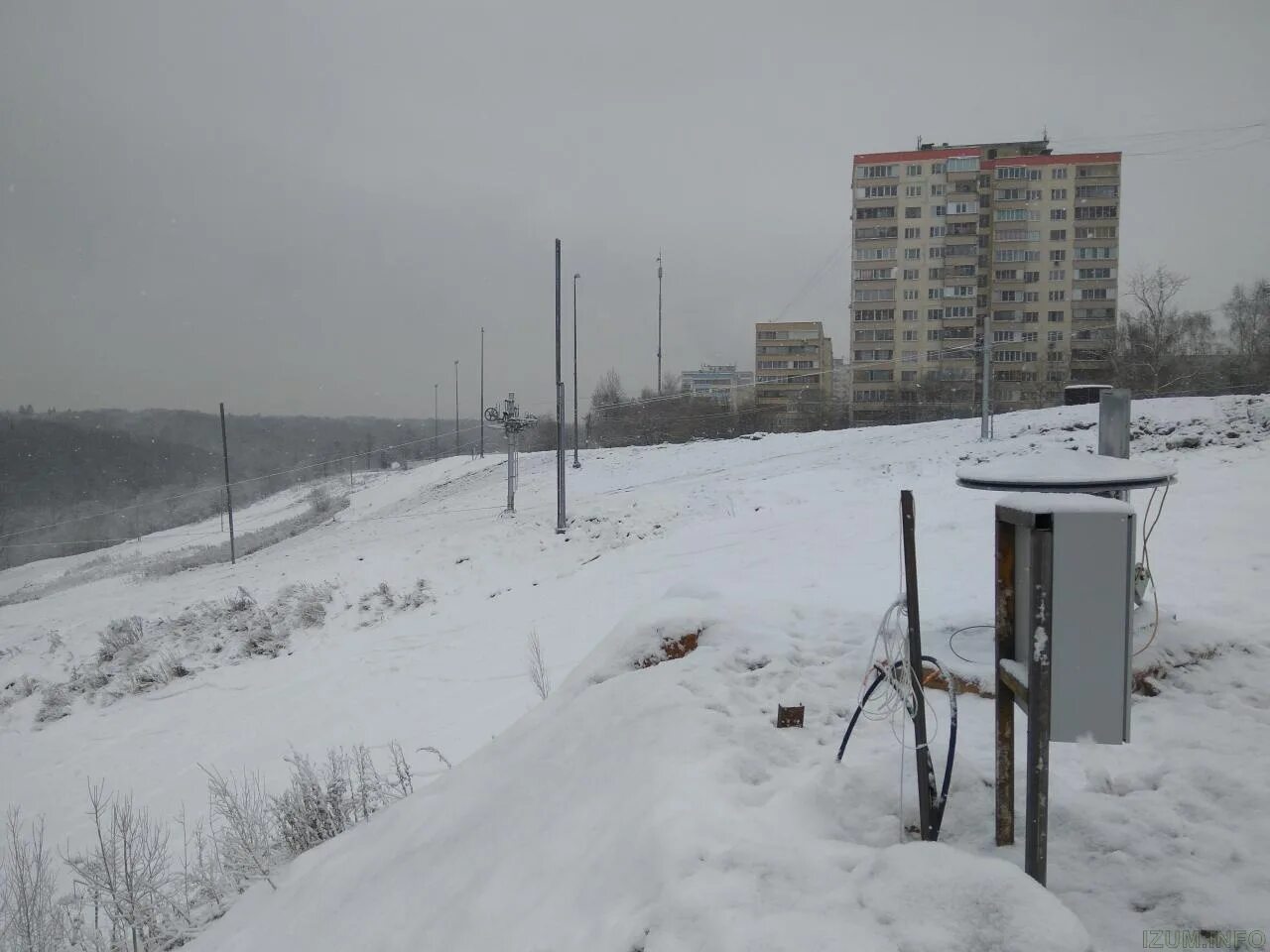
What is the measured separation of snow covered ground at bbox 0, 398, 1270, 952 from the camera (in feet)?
8.24

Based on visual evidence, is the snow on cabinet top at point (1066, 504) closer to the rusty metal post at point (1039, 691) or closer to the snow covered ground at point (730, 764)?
the rusty metal post at point (1039, 691)

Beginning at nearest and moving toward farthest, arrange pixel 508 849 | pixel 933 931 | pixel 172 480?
pixel 933 931, pixel 508 849, pixel 172 480

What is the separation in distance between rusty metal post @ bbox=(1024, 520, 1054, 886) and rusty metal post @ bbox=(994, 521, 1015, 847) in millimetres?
333

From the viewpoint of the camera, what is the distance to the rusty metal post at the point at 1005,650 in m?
2.92

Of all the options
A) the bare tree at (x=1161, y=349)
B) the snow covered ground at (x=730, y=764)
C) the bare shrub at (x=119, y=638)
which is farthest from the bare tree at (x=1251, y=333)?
the bare shrub at (x=119, y=638)

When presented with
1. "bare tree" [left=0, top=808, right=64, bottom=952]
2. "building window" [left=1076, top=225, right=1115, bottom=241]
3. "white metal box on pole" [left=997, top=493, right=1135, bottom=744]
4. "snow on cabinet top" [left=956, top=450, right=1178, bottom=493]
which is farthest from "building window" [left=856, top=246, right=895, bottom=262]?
"bare tree" [left=0, top=808, right=64, bottom=952]

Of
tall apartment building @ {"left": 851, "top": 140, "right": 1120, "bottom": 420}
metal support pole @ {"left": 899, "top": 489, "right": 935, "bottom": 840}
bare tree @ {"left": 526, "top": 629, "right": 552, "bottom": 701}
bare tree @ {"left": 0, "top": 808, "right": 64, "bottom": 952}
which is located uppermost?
tall apartment building @ {"left": 851, "top": 140, "right": 1120, "bottom": 420}

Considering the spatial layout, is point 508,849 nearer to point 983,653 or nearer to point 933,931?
point 933,931

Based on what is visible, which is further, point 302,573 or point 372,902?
point 302,573

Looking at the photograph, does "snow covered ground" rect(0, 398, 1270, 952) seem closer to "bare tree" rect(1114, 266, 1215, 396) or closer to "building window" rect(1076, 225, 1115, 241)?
"bare tree" rect(1114, 266, 1215, 396)

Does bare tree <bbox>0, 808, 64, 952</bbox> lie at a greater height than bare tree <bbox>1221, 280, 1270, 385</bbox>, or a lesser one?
lesser

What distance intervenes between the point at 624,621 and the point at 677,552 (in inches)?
308

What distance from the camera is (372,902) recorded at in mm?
3762

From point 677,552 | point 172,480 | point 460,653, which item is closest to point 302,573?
point 460,653
